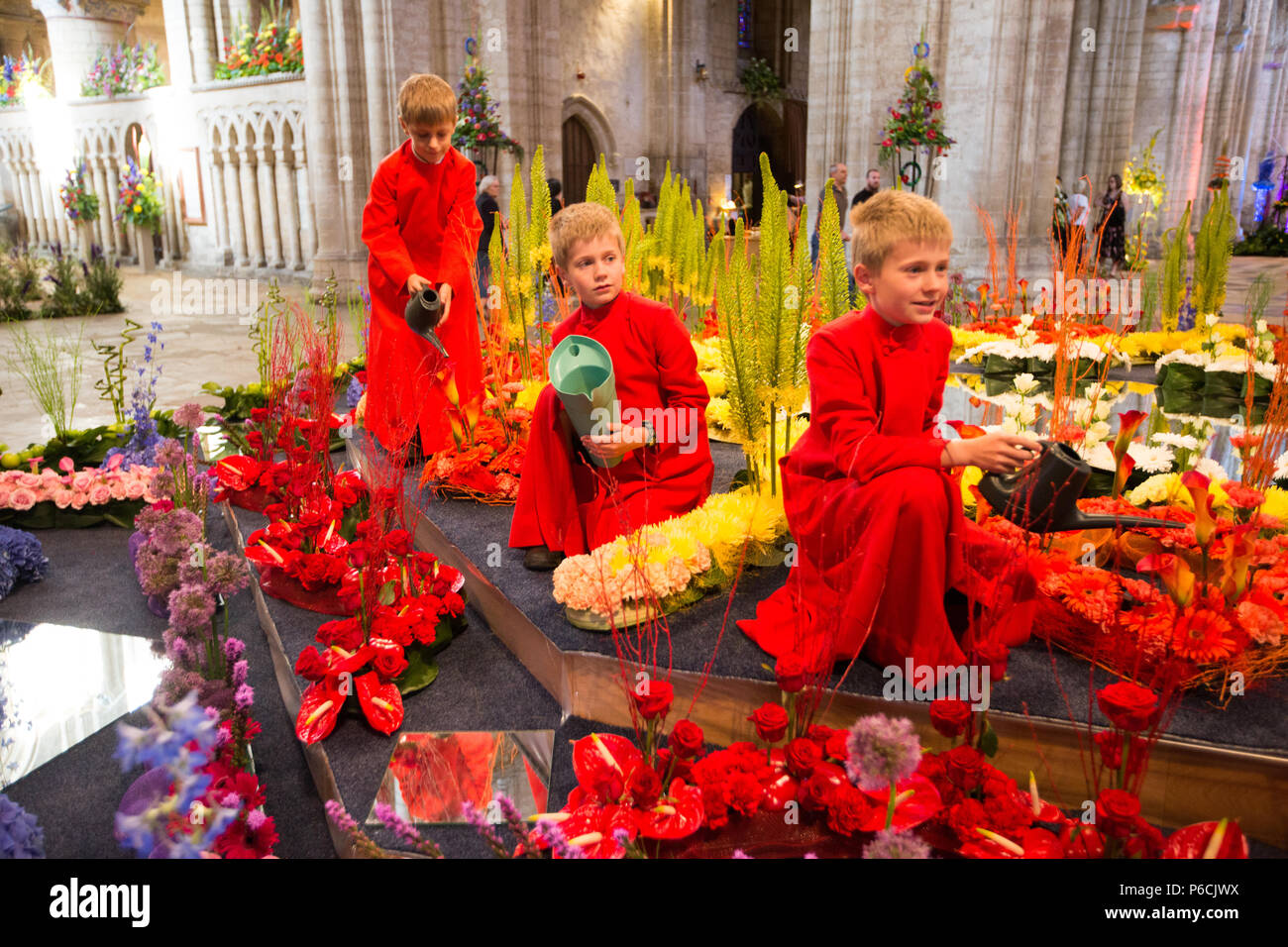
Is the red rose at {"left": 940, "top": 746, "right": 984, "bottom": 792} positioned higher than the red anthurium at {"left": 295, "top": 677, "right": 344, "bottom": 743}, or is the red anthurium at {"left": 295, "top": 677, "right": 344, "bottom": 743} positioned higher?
the red rose at {"left": 940, "top": 746, "right": 984, "bottom": 792}

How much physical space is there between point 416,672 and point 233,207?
1165 centimetres

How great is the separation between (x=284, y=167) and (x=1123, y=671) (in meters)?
11.7

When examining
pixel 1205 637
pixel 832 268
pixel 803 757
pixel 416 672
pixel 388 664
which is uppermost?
pixel 832 268

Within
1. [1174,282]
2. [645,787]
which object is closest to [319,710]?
[645,787]

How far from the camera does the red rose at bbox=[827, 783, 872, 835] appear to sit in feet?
5.33

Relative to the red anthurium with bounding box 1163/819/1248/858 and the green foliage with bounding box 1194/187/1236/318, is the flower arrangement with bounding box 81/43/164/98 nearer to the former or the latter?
the green foliage with bounding box 1194/187/1236/318

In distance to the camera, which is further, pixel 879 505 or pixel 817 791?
pixel 879 505

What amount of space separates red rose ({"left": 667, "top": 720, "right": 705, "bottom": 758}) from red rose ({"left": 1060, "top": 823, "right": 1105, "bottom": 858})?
2.15 ft

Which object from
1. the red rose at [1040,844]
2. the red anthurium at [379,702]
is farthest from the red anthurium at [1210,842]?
the red anthurium at [379,702]

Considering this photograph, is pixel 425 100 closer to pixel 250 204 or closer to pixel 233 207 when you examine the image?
pixel 250 204

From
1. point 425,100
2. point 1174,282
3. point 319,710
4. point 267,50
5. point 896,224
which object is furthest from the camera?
point 267,50

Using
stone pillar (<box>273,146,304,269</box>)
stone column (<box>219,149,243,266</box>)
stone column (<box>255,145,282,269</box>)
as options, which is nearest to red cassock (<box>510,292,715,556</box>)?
stone pillar (<box>273,146,304,269</box>)

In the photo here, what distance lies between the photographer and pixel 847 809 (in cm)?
163

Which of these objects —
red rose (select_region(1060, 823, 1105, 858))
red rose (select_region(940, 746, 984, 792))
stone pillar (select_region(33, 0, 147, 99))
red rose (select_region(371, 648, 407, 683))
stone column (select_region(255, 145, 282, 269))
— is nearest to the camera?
red rose (select_region(1060, 823, 1105, 858))
